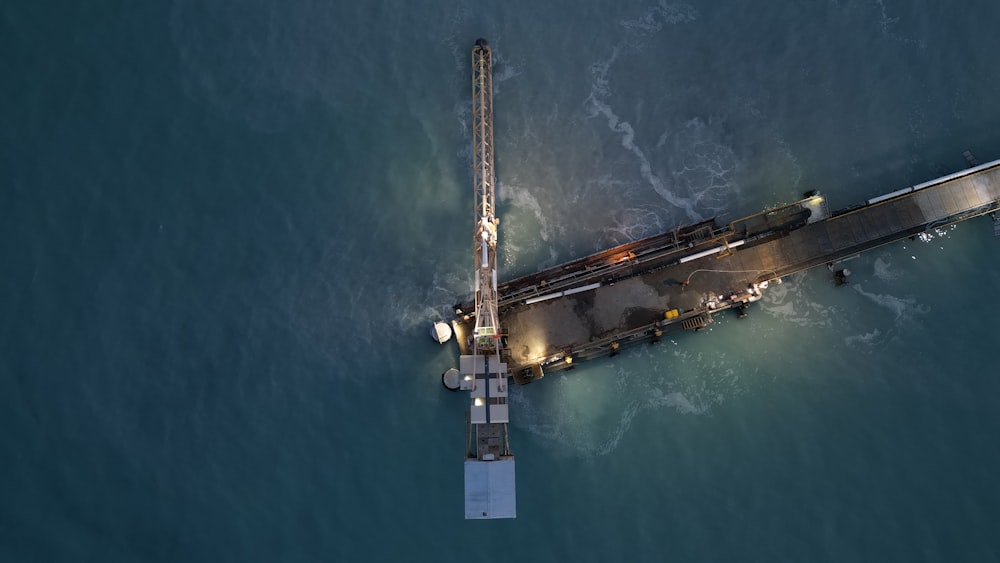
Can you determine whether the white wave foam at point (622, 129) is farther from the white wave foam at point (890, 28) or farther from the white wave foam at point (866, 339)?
the white wave foam at point (890, 28)

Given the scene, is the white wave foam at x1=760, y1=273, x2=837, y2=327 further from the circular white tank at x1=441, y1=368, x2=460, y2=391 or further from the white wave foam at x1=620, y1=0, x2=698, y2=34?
the circular white tank at x1=441, y1=368, x2=460, y2=391

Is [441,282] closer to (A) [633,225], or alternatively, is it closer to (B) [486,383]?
(B) [486,383]

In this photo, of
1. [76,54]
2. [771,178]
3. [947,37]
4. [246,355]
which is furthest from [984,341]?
[76,54]

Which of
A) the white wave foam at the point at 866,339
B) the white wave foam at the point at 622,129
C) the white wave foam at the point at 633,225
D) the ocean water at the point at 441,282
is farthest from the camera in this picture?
the white wave foam at the point at 622,129

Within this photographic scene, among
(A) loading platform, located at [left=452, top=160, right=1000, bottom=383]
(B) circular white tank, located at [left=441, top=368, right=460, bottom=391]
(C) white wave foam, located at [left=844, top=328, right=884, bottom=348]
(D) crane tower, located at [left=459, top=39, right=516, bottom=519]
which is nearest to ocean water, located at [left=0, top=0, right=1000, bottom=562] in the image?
(C) white wave foam, located at [left=844, top=328, right=884, bottom=348]

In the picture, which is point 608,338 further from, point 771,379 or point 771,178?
point 771,178

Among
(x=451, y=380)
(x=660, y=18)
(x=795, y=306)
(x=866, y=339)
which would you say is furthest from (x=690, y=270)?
(x=660, y=18)

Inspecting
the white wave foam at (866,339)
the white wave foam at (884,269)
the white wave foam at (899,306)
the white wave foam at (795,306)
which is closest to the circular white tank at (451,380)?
the white wave foam at (795,306)
